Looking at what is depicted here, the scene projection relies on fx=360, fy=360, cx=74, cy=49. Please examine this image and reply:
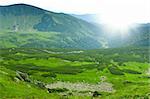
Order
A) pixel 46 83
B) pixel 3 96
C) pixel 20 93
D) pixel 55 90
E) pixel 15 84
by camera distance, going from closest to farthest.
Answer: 1. pixel 3 96
2. pixel 20 93
3. pixel 15 84
4. pixel 55 90
5. pixel 46 83

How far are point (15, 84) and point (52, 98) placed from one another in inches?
741

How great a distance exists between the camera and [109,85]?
197 metres

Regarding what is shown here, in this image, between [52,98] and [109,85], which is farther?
[109,85]

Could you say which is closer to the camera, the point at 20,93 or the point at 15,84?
the point at 20,93

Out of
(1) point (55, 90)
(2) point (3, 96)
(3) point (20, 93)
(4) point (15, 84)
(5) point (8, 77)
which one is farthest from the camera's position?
(1) point (55, 90)

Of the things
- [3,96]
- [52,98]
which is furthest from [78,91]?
[3,96]

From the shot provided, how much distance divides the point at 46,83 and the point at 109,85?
113 feet

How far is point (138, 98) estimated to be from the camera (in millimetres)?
130875

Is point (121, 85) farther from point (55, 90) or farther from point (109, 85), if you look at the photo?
point (55, 90)

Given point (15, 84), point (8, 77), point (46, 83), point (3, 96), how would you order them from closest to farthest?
point (3, 96) < point (15, 84) < point (8, 77) < point (46, 83)

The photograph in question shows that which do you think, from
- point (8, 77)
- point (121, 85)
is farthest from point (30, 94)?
point (121, 85)

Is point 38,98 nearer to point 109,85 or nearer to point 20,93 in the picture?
point 20,93

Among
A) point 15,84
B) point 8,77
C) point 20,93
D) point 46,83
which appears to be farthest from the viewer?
point 46,83

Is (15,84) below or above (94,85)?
above
